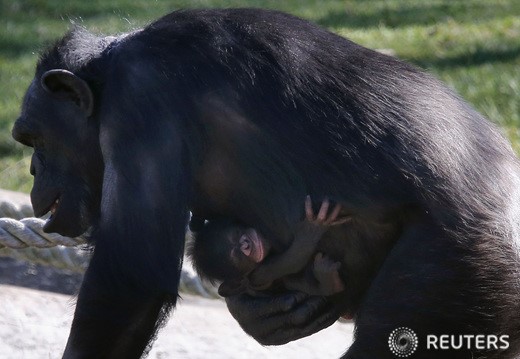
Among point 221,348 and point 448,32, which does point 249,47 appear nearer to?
point 221,348

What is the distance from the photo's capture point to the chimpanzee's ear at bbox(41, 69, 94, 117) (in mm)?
5156

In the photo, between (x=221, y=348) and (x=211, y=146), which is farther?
(x=221, y=348)

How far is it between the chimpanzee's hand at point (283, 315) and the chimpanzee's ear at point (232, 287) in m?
0.03

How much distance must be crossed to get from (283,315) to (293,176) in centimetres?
74

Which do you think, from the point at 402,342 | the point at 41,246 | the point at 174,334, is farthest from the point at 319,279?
the point at 41,246

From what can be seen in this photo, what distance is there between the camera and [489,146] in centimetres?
481

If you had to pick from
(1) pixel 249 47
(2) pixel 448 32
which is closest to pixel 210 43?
(1) pixel 249 47

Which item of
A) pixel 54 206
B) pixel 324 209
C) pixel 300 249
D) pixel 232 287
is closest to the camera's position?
pixel 324 209

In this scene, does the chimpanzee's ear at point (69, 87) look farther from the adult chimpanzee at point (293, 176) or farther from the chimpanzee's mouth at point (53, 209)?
the chimpanzee's mouth at point (53, 209)

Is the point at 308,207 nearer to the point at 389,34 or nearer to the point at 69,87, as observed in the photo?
the point at 69,87

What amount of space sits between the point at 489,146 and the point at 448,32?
736 centimetres

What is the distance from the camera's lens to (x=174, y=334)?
623 cm

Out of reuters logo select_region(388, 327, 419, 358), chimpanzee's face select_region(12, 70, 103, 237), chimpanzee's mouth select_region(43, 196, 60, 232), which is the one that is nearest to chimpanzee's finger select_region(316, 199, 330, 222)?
reuters logo select_region(388, 327, 419, 358)

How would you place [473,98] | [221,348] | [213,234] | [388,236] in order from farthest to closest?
[473,98]
[221,348]
[213,234]
[388,236]
